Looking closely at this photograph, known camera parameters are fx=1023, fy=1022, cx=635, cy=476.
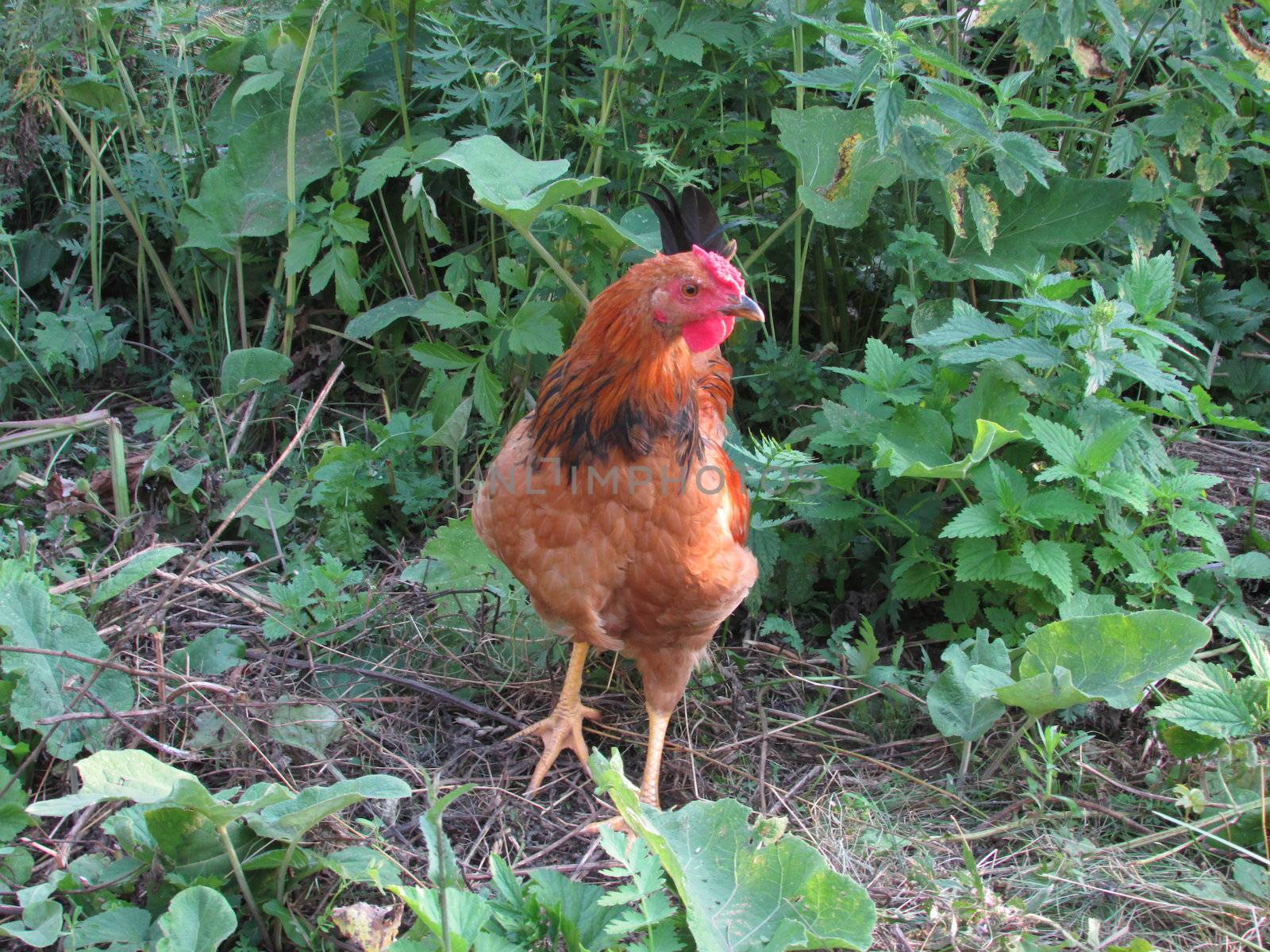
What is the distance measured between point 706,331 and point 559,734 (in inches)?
49.5

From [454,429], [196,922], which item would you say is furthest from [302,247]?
[196,922]

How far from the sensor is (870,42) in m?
2.94

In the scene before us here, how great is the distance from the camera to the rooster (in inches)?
101

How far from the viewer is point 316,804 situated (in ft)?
6.46

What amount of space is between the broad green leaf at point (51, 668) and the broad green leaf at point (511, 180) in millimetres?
1597

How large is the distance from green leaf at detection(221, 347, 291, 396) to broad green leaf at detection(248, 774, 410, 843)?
2343mm

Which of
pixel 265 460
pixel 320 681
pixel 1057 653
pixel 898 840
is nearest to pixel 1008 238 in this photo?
pixel 1057 653

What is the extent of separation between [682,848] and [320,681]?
4.62 ft

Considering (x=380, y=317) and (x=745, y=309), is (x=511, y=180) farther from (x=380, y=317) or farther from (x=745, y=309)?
(x=745, y=309)

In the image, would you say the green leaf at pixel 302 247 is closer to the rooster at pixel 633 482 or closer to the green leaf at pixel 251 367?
the green leaf at pixel 251 367

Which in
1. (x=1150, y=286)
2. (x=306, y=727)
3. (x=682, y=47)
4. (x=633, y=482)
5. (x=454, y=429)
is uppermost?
(x=682, y=47)

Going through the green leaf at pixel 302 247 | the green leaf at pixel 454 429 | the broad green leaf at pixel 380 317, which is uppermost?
the green leaf at pixel 302 247

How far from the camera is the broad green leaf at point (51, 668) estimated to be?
2424 millimetres

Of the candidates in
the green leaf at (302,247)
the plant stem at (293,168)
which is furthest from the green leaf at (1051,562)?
the plant stem at (293,168)
